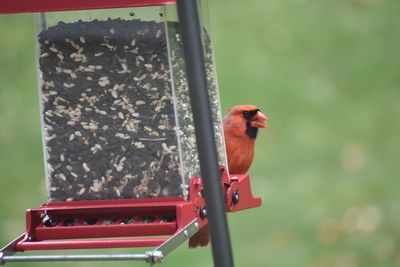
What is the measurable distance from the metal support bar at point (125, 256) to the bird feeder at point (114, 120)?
0.07m

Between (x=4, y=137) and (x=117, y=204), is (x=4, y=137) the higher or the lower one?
the higher one

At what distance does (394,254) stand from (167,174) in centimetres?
348

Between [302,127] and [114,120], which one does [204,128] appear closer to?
[114,120]

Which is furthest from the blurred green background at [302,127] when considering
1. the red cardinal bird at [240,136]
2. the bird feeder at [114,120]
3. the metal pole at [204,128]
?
the metal pole at [204,128]

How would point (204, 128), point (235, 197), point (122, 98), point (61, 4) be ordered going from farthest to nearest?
point (235, 197), point (122, 98), point (61, 4), point (204, 128)

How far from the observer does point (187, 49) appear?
2.43 meters

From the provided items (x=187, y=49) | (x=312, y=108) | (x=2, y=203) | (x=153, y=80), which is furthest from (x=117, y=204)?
(x=312, y=108)

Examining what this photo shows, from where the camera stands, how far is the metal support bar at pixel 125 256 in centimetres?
246

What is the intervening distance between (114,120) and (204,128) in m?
0.60

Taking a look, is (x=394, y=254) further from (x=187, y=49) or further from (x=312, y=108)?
(x=187, y=49)

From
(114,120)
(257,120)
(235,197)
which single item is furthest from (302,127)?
(114,120)

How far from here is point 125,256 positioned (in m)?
2.46

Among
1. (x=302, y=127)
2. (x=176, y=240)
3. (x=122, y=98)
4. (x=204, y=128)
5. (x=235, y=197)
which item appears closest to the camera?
(x=204, y=128)

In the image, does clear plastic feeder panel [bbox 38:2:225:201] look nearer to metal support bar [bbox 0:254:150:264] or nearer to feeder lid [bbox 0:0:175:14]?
feeder lid [bbox 0:0:175:14]
